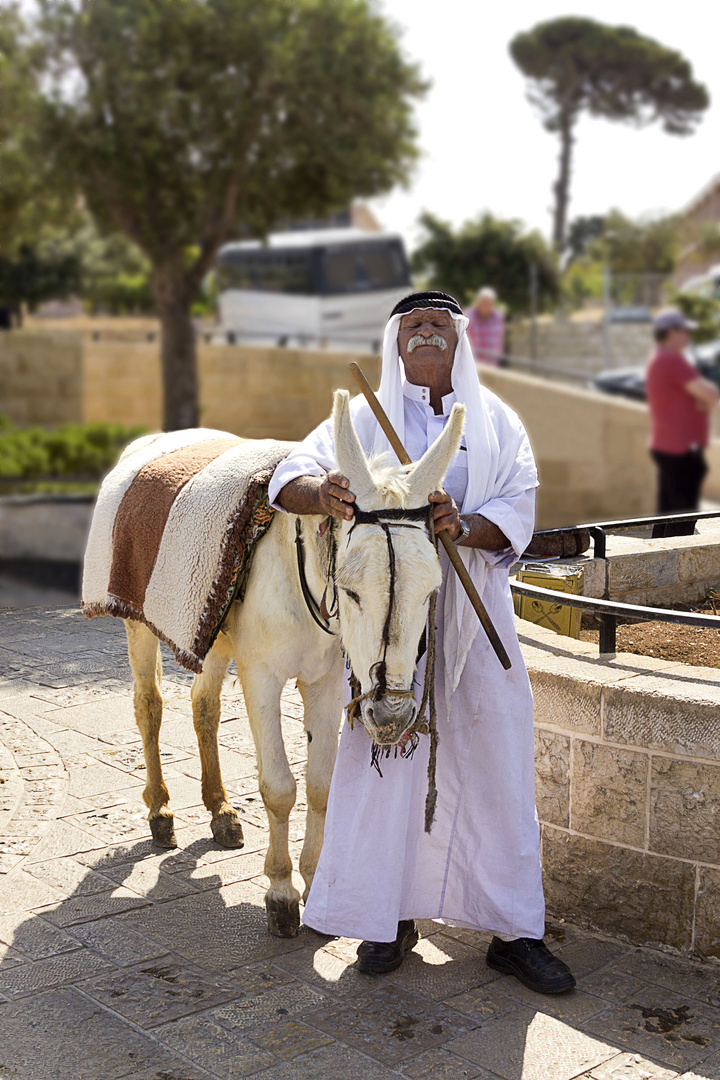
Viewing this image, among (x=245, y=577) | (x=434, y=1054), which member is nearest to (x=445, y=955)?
(x=434, y=1054)

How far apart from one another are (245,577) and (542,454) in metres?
13.4

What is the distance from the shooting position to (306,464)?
319 centimetres

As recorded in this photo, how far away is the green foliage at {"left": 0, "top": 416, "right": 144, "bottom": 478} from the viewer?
589 inches

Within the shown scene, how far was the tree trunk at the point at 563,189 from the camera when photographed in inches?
1494

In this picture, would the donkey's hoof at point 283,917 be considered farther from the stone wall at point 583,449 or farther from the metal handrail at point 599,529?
the stone wall at point 583,449

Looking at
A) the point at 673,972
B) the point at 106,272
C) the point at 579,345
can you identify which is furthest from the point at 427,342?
the point at 106,272

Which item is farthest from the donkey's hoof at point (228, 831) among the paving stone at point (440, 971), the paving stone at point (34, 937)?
the paving stone at point (440, 971)

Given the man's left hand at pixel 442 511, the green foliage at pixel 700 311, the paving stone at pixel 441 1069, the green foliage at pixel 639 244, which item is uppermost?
the green foliage at pixel 639 244

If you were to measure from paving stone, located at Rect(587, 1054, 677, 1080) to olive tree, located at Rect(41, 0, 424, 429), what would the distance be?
14.6 meters

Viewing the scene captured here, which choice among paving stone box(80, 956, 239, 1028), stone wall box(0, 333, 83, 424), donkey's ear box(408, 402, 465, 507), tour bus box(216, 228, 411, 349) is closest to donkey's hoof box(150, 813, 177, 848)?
paving stone box(80, 956, 239, 1028)

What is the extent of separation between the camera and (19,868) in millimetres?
3889

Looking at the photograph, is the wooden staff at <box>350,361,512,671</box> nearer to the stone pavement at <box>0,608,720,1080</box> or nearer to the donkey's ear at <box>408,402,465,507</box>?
the donkey's ear at <box>408,402,465,507</box>

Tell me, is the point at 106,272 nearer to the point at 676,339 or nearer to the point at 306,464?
the point at 676,339

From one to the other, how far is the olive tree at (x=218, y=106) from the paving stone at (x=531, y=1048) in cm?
1438
